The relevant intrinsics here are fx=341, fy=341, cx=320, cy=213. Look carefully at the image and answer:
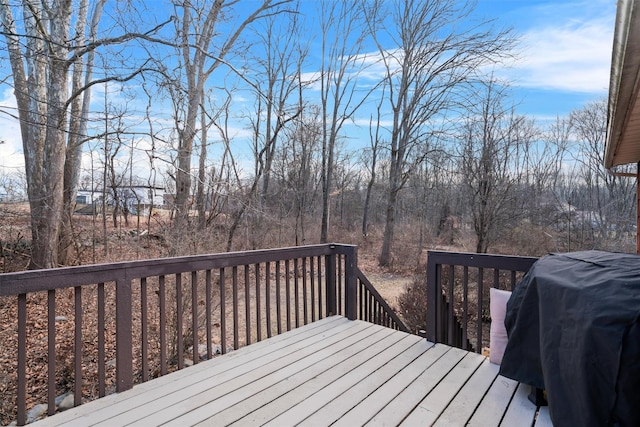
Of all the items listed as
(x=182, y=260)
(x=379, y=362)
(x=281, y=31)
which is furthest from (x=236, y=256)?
(x=281, y=31)

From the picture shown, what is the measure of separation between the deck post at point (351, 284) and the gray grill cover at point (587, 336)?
6.52 feet


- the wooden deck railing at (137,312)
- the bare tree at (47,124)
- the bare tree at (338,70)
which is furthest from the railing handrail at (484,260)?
the bare tree at (338,70)

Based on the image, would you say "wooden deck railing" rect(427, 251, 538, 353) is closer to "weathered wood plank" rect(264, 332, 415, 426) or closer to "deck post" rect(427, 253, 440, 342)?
"deck post" rect(427, 253, 440, 342)

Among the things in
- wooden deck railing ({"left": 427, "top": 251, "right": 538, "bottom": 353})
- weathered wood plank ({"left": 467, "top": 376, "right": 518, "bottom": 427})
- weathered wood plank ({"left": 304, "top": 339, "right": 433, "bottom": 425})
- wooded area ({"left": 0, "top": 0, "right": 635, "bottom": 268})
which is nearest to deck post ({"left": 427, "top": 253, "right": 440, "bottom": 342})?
wooden deck railing ({"left": 427, "top": 251, "right": 538, "bottom": 353})

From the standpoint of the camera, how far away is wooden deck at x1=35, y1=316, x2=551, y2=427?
1.91m

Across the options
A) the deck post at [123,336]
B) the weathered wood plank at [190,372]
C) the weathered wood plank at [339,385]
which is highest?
the deck post at [123,336]

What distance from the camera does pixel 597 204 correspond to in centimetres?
1591

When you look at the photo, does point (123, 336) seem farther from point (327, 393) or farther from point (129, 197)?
point (129, 197)

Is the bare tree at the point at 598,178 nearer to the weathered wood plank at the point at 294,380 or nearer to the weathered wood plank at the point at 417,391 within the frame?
the weathered wood plank at the point at 417,391

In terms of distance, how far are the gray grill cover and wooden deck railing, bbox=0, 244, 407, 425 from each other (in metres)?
2.13

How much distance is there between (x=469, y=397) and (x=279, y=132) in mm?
10782

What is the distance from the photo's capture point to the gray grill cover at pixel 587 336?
1.17 meters

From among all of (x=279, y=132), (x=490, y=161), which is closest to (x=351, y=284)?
(x=279, y=132)

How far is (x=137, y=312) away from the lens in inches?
228
